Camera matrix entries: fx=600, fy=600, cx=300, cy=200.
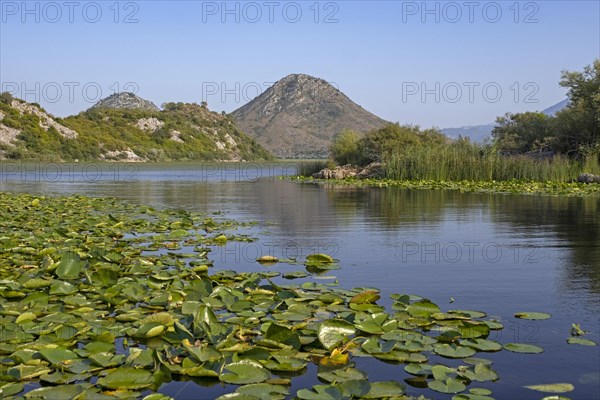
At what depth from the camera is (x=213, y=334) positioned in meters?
5.24

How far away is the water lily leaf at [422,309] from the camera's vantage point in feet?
19.3

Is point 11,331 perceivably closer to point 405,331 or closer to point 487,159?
point 405,331

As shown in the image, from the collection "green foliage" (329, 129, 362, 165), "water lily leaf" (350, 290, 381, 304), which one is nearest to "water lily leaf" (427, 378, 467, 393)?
"water lily leaf" (350, 290, 381, 304)

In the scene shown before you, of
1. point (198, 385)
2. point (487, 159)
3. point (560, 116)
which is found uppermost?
point (560, 116)

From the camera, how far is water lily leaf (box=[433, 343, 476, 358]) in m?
4.78

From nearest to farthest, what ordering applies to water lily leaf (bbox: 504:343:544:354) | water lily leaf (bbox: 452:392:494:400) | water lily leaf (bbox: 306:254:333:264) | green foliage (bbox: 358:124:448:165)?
water lily leaf (bbox: 452:392:494:400) < water lily leaf (bbox: 504:343:544:354) < water lily leaf (bbox: 306:254:333:264) < green foliage (bbox: 358:124:448:165)

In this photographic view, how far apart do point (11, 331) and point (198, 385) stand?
6.78 ft

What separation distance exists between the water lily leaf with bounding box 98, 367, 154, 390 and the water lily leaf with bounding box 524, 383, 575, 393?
2.69 meters

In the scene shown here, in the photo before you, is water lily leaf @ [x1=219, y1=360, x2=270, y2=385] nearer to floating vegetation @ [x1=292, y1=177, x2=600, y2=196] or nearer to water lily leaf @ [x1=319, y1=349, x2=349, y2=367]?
water lily leaf @ [x1=319, y1=349, x2=349, y2=367]

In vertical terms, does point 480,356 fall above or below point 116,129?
below

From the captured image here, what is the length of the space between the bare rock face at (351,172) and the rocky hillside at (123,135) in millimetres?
55933

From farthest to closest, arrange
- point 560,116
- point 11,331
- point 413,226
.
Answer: point 560,116 < point 413,226 < point 11,331

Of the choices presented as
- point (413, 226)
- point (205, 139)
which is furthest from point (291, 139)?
point (413, 226)

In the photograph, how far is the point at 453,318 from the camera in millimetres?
5785
